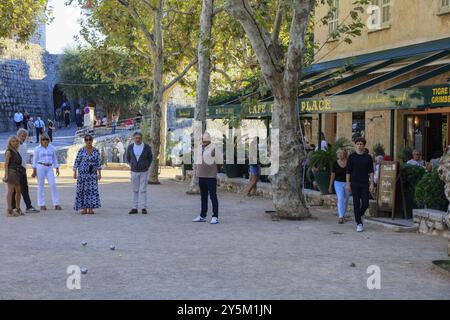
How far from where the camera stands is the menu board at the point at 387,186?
13148mm

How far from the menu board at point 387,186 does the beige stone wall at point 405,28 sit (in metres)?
5.58

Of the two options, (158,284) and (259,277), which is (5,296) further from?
(259,277)

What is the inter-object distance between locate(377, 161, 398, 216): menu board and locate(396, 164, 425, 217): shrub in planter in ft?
0.70

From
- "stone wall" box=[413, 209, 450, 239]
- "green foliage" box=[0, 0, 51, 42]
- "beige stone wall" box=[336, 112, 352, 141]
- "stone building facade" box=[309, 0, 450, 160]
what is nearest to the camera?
"stone wall" box=[413, 209, 450, 239]

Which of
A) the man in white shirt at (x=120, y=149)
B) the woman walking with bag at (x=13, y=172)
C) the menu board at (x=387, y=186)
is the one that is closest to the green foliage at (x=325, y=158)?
the menu board at (x=387, y=186)

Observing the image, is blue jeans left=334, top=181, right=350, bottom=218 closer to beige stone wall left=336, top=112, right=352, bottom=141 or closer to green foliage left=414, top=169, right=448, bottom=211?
green foliage left=414, top=169, right=448, bottom=211

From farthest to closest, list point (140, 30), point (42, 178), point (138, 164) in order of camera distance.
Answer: point (140, 30)
point (42, 178)
point (138, 164)

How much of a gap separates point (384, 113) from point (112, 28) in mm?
12360

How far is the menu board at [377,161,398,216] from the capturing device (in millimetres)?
13148

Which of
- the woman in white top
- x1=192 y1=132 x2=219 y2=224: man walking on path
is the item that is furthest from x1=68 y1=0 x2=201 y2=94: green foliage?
x1=192 y1=132 x2=219 y2=224: man walking on path

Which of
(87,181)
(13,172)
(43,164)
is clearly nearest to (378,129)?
(87,181)

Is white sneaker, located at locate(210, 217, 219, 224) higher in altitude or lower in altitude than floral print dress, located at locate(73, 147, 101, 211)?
lower

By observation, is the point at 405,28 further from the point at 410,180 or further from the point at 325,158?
the point at 410,180

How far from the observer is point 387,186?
526 inches
